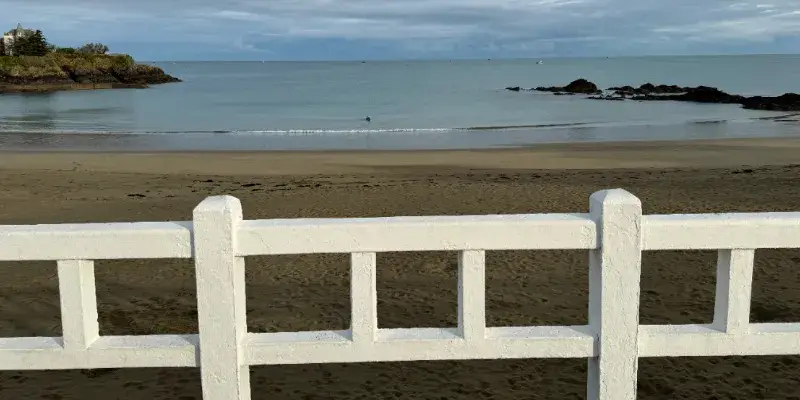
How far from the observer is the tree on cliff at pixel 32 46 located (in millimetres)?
87062

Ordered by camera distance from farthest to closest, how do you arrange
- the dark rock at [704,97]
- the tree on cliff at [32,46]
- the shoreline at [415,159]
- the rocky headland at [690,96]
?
1. the tree on cliff at [32,46]
2. the dark rock at [704,97]
3. the rocky headland at [690,96]
4. the shoreline at [415,159]

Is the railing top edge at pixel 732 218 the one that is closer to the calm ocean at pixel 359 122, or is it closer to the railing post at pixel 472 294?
the railing post at pixel 472 294

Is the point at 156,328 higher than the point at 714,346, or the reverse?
the point at 714,346

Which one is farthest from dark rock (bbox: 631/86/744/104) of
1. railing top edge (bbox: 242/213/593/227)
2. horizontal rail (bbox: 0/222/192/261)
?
horizontal rail (bbox: 0/222/192/261)

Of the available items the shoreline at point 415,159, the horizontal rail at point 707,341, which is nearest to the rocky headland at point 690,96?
the shoreline at point 415,159

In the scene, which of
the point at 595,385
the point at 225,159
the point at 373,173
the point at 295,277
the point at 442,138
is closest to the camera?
the point at 595,385

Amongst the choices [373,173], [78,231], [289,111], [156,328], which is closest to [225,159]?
[373,173]

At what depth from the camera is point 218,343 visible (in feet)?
8.08

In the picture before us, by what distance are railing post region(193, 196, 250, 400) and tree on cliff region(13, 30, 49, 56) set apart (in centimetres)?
9685

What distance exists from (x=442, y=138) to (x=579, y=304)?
21.2 m

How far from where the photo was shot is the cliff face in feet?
242

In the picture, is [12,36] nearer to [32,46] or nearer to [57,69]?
[32,46]

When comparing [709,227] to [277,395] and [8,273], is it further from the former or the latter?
[8,273]

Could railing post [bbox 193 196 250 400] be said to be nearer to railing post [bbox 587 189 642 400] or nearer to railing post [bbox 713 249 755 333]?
railing post [bbox 587 189 642 400]
